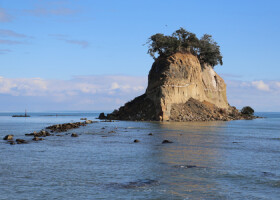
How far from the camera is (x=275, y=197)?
54.5 feet

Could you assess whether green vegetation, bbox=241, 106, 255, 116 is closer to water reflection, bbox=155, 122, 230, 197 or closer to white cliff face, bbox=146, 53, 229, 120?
white cliff face, bbox=146, 53, 229, 120

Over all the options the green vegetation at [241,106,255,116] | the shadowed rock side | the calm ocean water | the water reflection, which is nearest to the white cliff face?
the shadowed rock side

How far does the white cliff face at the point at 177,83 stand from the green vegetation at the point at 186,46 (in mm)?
3739

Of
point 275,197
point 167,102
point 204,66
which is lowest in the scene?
point 275,197

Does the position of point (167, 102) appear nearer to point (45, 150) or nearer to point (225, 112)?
point (225, 112)

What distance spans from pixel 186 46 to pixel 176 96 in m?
21.7

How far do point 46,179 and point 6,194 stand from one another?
3444mm

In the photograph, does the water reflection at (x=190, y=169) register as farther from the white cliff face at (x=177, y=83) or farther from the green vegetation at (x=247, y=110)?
the green vegetation at (x=247, y=110)

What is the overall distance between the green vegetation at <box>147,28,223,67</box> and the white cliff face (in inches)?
147

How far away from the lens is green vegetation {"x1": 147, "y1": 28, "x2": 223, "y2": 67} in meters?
104

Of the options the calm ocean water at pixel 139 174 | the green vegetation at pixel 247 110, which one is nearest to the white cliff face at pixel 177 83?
the green vegetation at pixel 247 110

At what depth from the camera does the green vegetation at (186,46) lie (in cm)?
10356

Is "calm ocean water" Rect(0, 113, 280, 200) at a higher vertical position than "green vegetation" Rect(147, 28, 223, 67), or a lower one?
lower

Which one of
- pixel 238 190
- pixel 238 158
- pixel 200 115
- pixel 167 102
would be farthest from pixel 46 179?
pixel 200 115
